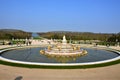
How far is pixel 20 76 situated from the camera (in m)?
10.6

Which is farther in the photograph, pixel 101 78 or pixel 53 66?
pixel 53 66

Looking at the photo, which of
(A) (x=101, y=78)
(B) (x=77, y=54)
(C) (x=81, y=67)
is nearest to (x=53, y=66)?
(C) (x=81, y=67)

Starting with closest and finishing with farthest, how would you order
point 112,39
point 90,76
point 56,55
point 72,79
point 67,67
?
point 72,79
point 90,76
point 67,67
point 56,55
point 112,39

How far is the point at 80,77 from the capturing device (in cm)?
1054

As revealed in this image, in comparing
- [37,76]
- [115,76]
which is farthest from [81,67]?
[37,76]

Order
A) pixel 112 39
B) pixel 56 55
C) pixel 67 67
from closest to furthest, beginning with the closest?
pixel 67 67 → pixel 56 55 → pixel 112 39

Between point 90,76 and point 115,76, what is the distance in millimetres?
1707

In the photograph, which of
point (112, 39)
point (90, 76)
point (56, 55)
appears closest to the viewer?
point (90, 76)

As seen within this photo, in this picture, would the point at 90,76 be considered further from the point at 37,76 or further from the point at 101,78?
the point at 37,76

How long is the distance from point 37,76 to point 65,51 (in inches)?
444

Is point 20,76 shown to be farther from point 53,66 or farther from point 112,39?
point 112,39

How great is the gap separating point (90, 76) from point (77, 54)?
11.0m

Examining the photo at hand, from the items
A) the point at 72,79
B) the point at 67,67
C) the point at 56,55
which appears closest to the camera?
the point at 72,79

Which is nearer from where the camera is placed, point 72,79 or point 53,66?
point 72,79
